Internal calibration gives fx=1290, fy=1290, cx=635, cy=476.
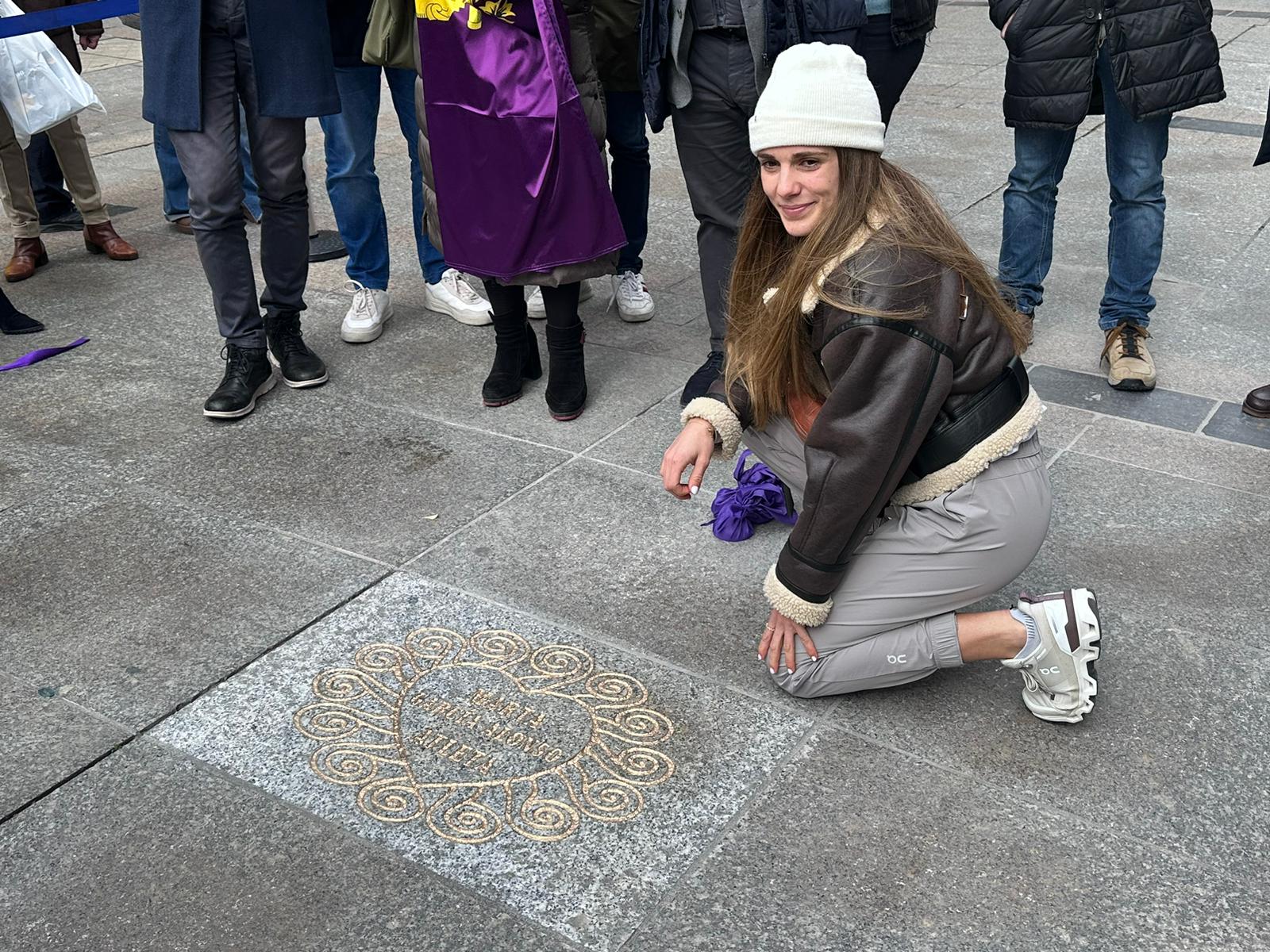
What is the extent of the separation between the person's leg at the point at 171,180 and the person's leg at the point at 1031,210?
3.89 m

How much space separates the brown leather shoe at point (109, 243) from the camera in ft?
19.5

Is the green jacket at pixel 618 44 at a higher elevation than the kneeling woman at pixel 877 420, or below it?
higher

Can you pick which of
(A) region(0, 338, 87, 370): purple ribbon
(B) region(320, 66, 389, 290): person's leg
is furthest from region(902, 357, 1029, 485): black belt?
(A) region(0, 338, 87, 370): purple ribbon

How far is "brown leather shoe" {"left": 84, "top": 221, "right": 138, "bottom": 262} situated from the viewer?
19.5 feet

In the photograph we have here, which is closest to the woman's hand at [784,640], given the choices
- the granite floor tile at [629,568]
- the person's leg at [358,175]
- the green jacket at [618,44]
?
the granite floor tile at [629,568]

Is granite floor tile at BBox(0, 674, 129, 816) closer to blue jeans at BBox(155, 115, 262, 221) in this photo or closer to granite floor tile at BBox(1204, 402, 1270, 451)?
granite floor tile at BBox(1204, 402, 1270, 451)

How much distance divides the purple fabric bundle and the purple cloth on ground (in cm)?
95

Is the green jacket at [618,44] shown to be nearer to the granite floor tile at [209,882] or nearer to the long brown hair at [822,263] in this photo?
the long brown hair at [822,263]

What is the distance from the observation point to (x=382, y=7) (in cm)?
419

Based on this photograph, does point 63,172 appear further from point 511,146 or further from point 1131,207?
point 1131,207

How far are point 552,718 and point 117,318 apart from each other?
3.32 m

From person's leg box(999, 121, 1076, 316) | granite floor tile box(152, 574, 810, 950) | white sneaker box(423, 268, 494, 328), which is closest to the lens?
granite floor tile box(152, 574, 810, 950)

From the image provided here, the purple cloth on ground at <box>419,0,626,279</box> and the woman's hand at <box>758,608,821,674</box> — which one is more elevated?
the purple cloth on ground at <box>419,0,626,279</box>

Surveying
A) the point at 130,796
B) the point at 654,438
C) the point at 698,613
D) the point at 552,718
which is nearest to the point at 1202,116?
the point at 654,438
